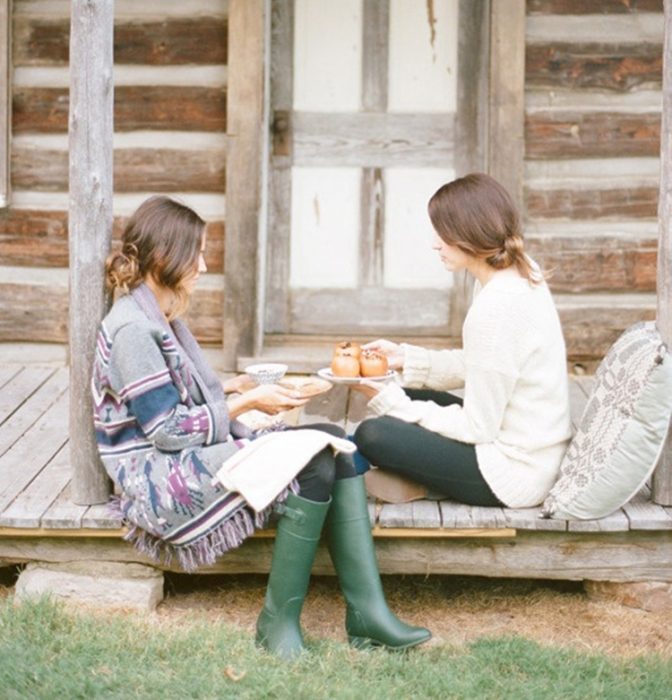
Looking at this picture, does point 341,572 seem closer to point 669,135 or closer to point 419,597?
point 419,597

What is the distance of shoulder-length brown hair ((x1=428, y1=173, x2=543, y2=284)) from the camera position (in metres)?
4.18

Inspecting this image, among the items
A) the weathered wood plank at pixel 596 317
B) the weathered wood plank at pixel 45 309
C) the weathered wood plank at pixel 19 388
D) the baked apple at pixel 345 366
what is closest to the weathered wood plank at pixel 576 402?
the weathered wood plank at pixel 596 317

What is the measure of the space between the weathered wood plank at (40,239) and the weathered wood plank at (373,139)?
2.32 ft

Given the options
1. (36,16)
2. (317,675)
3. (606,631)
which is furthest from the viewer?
(36,16)

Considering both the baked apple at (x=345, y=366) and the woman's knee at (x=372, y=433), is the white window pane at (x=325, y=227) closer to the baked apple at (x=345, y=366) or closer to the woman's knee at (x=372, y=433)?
the baked apple at (x=345, y=366)

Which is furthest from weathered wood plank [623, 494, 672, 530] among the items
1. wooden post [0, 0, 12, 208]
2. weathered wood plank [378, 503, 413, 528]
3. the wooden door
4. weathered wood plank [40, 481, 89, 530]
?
wooden post [0, 0, 12, 208]

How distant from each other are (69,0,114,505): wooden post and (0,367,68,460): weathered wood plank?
1009 millimetres

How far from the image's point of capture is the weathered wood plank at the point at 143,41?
651 cm

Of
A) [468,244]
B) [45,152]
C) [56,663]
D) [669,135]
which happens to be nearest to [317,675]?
[56,663]

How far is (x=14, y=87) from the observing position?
21.7 ft

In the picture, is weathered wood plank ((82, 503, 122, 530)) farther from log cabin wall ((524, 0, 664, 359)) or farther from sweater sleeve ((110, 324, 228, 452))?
log cabin wall ((524, 0, 664, 359))

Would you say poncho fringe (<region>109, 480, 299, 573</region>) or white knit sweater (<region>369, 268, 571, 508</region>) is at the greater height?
white knit sweater (<region>369, 268, 571, 508</region>)

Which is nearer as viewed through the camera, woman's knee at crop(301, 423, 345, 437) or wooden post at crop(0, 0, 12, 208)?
woman's knee at crop(301, 423, 345, 437)

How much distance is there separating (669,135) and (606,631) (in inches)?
67.5
